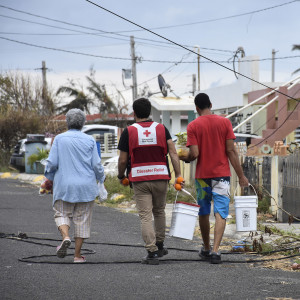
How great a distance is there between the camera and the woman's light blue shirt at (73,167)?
7488 mm

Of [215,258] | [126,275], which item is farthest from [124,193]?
[126,275]

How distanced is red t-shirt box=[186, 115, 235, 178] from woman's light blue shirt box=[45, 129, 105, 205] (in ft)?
3.72

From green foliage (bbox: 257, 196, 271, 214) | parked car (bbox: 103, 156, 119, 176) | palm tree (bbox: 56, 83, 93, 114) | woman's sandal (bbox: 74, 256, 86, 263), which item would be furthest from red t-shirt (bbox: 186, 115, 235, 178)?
palm tree (bbox: 56, 83, 93, 114)

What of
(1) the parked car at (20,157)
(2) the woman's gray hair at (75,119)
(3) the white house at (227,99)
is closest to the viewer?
(2) the woman's gray hair at (75,119)

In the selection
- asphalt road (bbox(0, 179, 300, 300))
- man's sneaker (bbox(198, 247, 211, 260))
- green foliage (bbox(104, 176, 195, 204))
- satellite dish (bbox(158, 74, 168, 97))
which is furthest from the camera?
satellite dish (bbox(158, 74, 168, 97))

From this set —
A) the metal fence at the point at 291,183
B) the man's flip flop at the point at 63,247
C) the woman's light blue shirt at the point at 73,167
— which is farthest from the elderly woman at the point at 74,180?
the metal fence at the point at 291,183

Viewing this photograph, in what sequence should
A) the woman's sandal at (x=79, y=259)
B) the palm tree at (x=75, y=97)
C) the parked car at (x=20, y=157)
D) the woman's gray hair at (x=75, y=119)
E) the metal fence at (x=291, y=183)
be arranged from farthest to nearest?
1. the palm tree at (x=75, y=97)
2. the parked car at (x=20, y=157)
3. the metal fence at (x=291, y=183)
4. the woman's gray hair at (x=75, y=119)
5. the woman's sandal at (x=79, y=259)

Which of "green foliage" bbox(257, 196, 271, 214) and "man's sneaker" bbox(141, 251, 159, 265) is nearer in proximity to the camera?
"man's sneaker" bbox(141, 251, 159, 265)

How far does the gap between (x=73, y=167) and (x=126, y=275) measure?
58.4 inches

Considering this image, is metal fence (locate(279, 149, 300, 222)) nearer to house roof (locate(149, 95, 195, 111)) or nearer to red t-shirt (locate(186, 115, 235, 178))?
red t-shirt (locate(186, 115, 235, 178))

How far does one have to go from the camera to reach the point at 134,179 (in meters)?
7.59

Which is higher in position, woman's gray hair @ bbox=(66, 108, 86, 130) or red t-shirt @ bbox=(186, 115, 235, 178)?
woman's gray hair @ bbox=(66, 108, 86, 130)

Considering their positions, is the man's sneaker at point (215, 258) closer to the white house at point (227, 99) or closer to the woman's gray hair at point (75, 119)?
the woman's gray hair at point (75, 119)

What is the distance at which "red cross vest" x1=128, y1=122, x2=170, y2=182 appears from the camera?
757 cm
